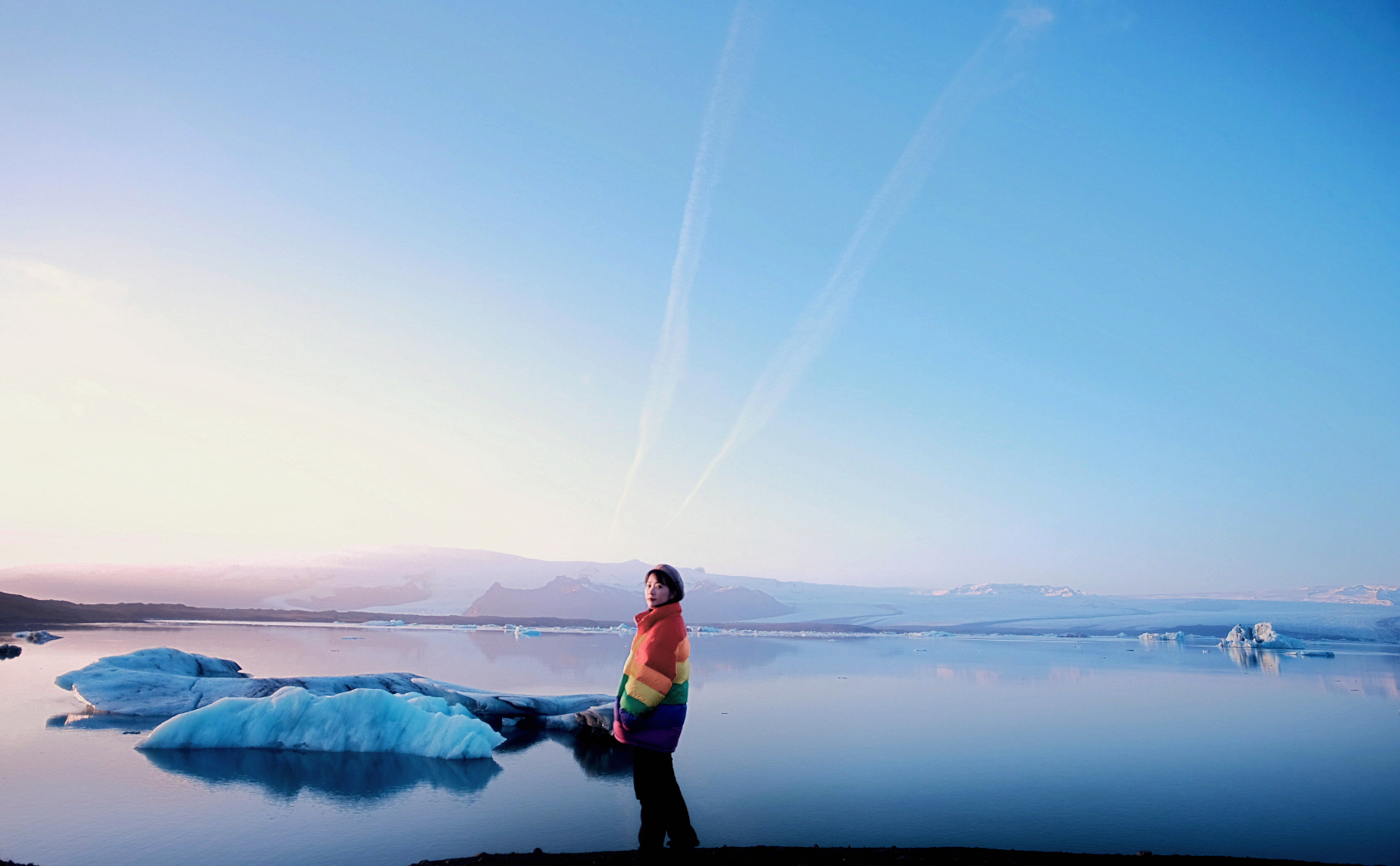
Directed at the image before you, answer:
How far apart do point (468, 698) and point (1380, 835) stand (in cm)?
1031

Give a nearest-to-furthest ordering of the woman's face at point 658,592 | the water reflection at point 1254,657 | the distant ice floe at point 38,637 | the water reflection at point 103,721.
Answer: the woman's face at point 658,592
the water reflection at point 103,721
the distant ice floe at point 38,637
the water reflection at point 1254,657

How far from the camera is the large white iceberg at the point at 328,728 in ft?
27.8

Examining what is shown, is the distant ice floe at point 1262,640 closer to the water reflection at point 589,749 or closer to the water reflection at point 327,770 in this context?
the water reflection at point 589,749

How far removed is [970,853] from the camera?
4.66 m

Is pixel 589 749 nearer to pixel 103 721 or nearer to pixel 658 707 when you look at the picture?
pixel 658 707

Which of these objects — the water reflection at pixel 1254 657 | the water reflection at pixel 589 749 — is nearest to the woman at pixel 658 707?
the water reflection at pixel 589 749

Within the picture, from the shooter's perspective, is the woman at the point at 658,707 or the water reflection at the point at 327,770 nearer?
the woman at the point at 658,707

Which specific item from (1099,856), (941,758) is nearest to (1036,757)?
(941,758)

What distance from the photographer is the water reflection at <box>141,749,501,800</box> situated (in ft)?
22.7

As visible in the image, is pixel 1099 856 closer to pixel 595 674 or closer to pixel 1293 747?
pixel 1293 747

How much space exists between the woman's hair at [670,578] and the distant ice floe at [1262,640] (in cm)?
4838

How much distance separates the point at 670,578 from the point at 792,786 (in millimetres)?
4885

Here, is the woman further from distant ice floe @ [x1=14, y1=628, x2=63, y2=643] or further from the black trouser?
distant ice floe @ [x1=14, y1=628, x2=63, y2=643]

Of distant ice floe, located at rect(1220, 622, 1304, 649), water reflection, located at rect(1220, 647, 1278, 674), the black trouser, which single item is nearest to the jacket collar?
the black trouser
